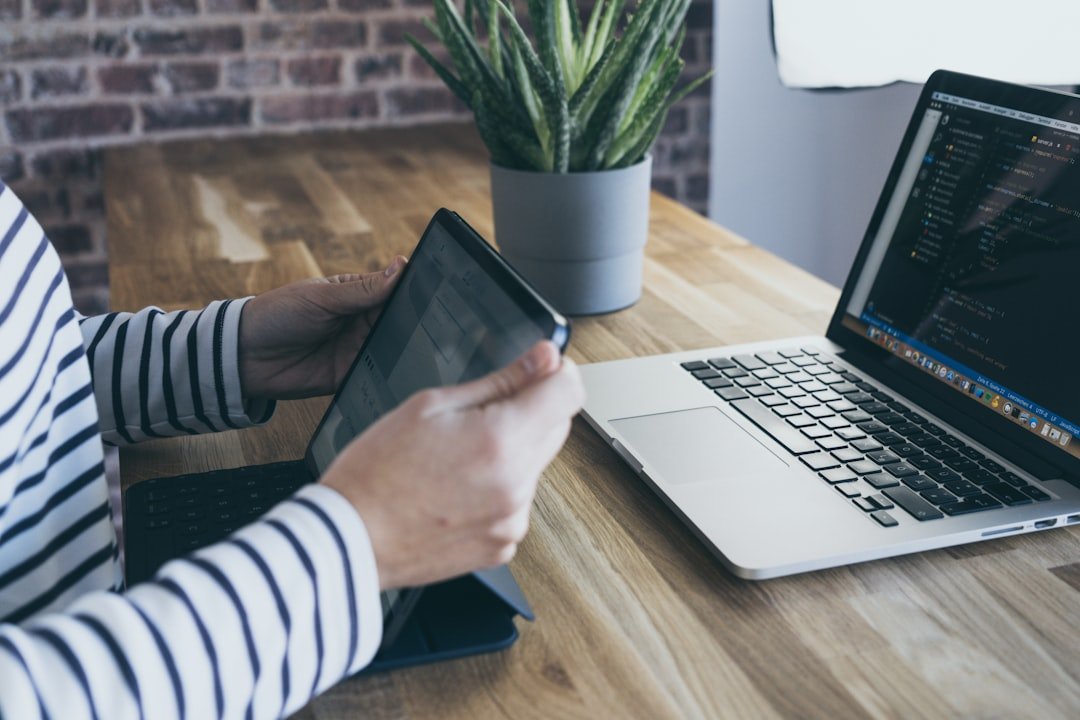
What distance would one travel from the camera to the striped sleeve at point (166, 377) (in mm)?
881

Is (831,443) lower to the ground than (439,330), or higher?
lower

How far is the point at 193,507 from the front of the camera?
2.58 ft

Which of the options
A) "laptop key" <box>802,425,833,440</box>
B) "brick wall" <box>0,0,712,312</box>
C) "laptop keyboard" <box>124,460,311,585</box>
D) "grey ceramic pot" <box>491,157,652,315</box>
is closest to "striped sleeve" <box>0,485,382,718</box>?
"laptop keyboard" <box>124,460,311,585</box>

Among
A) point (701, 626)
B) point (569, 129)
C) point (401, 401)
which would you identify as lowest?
point (701, 626)

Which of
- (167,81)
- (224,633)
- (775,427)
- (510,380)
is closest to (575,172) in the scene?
(775,427)

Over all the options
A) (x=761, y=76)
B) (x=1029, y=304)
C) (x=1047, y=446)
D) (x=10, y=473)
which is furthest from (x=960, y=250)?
(x=761, y=76)

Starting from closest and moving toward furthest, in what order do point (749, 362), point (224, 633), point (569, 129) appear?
1. point (224, 633)
2. point (749, 362)
3. point (569, 129)

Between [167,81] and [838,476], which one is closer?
[838,476]

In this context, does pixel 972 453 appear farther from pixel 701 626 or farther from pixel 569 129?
pixel 569 129

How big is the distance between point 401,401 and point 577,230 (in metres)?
0.49

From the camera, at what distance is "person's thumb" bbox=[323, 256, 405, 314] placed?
2.86 ft

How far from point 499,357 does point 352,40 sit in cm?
184

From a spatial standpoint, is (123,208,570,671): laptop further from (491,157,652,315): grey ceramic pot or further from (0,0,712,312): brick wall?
(0,0,712,312): brick wall

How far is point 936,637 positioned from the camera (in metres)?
0.63
